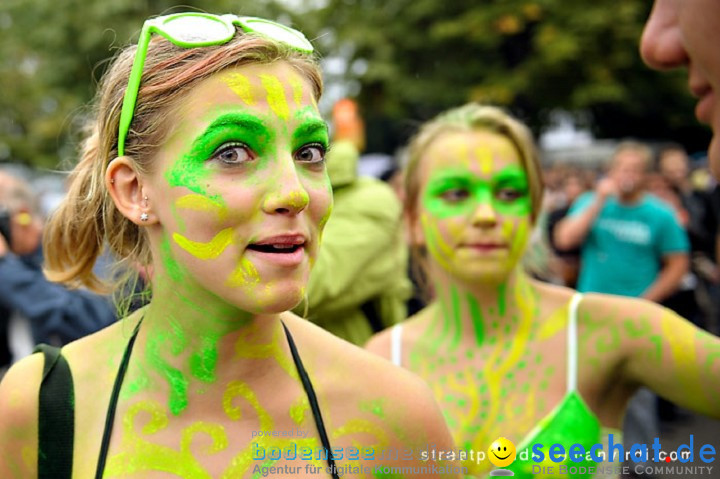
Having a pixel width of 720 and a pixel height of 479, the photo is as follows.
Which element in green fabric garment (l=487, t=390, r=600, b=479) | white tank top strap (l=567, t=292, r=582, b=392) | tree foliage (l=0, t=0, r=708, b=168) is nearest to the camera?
green fabric garment (l=487, t=390, r=600, b=479)

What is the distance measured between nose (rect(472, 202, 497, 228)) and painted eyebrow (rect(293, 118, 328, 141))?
3.63ft

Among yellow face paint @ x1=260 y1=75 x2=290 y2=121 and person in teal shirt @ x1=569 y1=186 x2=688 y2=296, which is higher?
yellow face paint @ x1=260 y1=75 x2=290 y2=121

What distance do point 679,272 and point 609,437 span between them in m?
3.58

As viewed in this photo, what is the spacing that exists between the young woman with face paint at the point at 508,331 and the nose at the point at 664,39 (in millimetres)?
1273

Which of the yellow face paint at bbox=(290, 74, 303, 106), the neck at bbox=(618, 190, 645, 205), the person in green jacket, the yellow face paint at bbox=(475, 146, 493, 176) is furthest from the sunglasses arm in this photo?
the neck at bbox=(618, 190, 645, 205)

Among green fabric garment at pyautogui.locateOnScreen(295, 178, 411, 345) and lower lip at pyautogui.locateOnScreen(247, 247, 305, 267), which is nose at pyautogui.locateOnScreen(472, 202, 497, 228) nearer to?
green fabric garment at pyautogui.locateOnScreen(295, 178, 411, 345)

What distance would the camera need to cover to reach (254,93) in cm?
174

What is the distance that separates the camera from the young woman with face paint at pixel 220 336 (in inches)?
67.5

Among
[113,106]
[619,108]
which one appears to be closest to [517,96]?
[619,108]

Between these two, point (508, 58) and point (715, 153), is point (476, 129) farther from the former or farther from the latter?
point (508, 58)

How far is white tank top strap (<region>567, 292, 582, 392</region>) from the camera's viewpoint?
8.74ft

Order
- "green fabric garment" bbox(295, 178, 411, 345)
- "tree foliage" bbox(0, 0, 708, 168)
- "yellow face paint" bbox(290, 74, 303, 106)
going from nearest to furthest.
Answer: "yellow face paint" bbox(290, 74, 303, 106), "green fabric garment" bbox(295, 178, 411, 345), "tree foliage" bbox(0, 0, 708, 168)

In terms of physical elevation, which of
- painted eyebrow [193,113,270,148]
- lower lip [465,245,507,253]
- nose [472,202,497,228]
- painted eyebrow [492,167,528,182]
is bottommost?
lower lip [465,245,507,253]

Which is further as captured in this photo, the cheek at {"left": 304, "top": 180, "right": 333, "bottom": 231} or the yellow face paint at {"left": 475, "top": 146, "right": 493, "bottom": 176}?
the yellow face paint at {"left": 475, "top": 146, "right": 493, "bottom": 176}
